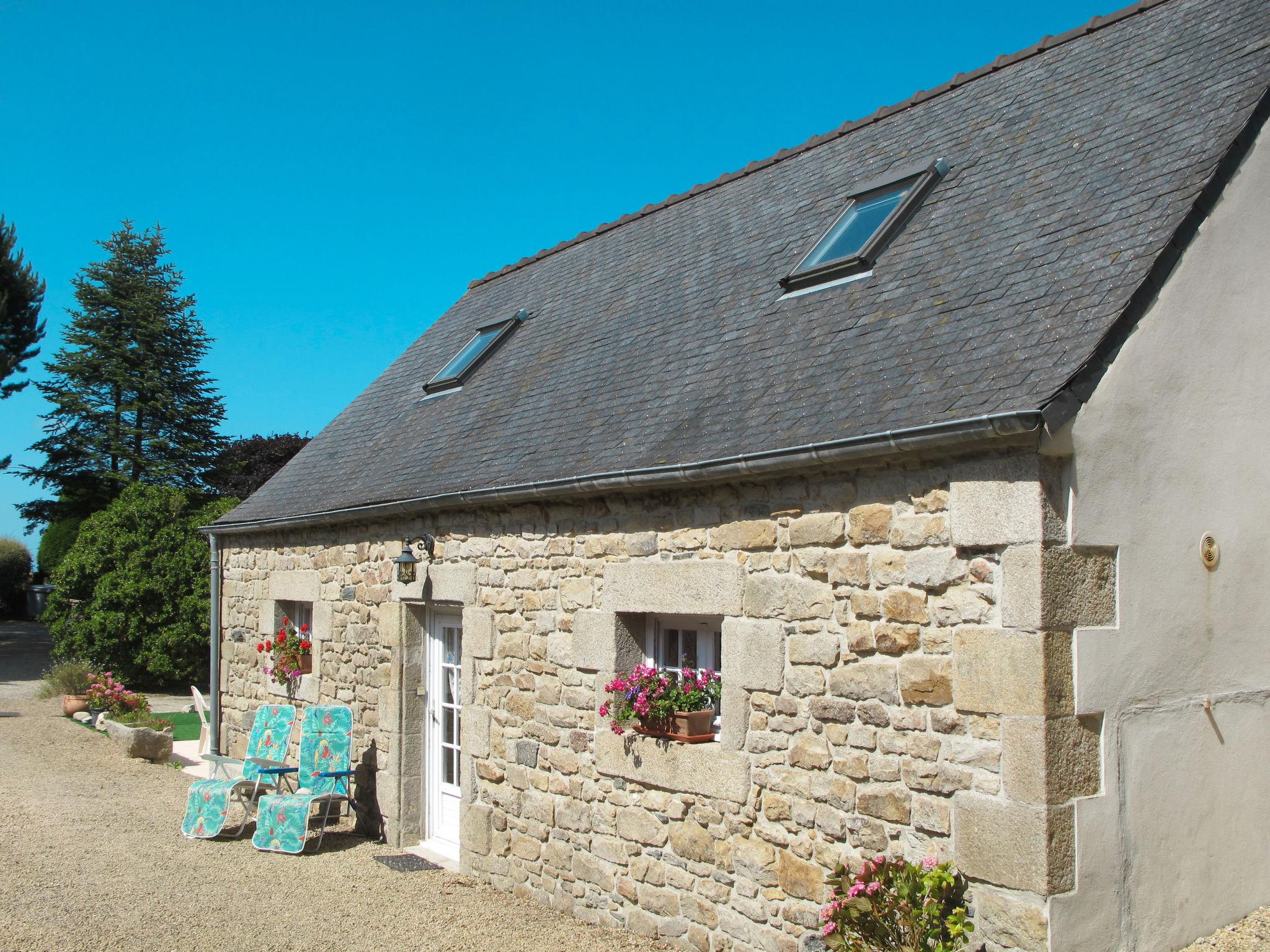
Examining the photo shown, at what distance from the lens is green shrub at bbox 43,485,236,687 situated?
15.7 metres

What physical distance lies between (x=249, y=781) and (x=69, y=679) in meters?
8.21

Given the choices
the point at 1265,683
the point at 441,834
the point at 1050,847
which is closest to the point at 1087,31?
the point at 1265,683

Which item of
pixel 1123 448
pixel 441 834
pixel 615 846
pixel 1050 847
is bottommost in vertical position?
pixel 441 834

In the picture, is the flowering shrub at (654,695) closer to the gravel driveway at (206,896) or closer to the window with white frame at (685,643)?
the window with white frame at (685,643)

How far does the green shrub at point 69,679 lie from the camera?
14539mm

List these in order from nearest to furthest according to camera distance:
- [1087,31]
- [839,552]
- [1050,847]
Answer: [1050,847] < [839,552] < [1087,31]

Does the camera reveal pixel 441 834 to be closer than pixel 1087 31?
No

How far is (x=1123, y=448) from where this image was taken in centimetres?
431

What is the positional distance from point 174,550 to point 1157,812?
15.3 meters

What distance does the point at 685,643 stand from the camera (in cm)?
584

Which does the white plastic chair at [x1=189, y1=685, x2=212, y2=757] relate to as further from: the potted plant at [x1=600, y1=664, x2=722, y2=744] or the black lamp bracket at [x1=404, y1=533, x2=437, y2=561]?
the potted plant at [x1=600, y1=664, x2=722, y2=744]

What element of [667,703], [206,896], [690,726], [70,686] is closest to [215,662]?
[206,896]

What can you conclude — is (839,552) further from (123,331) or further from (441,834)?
(123,331)

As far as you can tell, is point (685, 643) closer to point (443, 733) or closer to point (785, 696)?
point (785, 696)
